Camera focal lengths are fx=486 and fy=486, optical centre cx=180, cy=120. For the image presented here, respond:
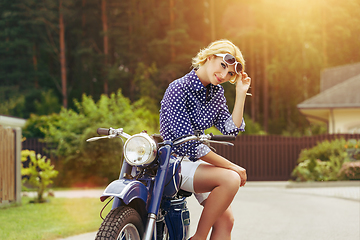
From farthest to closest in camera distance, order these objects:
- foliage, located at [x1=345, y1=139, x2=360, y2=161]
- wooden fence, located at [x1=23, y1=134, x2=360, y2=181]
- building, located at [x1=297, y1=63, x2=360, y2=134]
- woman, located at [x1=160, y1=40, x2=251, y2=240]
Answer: building, located at [x1=297, y1=63, x2=360, y2=134] < wooden fence, located at [x1=23, y1=134, x2=360, y2=181] < foliage, located at [x1=345, y1=139, x2=360, y2=161] < woman, located at [x1=160, y1=40, x2=251, y2=240]

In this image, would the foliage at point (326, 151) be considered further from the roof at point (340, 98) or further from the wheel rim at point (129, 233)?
the wheel rim at point (129, 233)

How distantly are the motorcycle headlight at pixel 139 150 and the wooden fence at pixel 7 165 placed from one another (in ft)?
23.4

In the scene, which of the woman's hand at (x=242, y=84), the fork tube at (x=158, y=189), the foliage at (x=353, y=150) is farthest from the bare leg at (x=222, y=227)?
Answer: the foliage at (x=353, y=150)

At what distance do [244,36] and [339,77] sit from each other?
1377cm

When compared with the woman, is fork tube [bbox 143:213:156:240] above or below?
below

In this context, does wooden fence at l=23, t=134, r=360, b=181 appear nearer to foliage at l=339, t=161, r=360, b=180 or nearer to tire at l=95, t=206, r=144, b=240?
foliage at l=339, t=161, r=360, b=180

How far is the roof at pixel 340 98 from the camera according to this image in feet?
79.8

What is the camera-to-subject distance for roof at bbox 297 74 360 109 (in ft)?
79.8

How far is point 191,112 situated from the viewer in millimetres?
3643

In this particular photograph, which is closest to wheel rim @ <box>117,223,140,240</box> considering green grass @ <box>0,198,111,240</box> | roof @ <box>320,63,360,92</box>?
green grass @ <box>0,198,111,240</box>

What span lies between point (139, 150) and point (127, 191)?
0.30 metres

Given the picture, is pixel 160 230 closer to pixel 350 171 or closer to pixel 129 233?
pixel 129 233

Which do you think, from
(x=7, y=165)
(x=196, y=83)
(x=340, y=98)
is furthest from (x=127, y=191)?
(x=340, y=98)

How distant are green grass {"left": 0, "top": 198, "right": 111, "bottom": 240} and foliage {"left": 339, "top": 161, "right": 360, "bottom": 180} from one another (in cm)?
897
